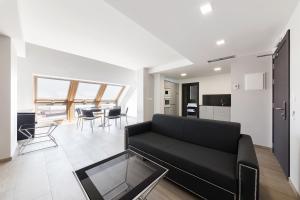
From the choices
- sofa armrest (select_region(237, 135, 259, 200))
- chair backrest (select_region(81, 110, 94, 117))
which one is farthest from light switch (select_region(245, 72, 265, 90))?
chair backrest (select_region(81, 110, 94, 117))

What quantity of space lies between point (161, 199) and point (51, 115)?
639cm

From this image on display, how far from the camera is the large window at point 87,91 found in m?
5.98

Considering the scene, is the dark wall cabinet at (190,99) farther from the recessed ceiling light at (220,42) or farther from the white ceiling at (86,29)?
the recessed ceiling light at (220,42)

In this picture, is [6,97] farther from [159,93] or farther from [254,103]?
[254,103]

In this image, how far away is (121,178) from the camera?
4.85 feet

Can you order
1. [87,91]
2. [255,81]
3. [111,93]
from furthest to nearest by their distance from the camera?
[111,93] < [87,91] < [255,81]

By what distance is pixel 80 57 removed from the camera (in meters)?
4.30

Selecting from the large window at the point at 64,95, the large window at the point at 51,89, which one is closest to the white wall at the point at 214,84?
the large window at the point at 64,95

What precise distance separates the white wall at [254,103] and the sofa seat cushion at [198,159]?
2123 millimetres

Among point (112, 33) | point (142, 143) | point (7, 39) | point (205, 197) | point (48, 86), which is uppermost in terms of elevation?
point (112, 33)

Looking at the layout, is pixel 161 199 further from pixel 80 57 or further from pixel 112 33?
pixel 80 57

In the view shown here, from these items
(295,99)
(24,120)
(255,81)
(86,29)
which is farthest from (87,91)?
(295,99)

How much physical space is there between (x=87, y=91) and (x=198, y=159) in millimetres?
6213

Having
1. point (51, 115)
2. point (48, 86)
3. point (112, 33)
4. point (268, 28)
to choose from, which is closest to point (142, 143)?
point (112, 33)
